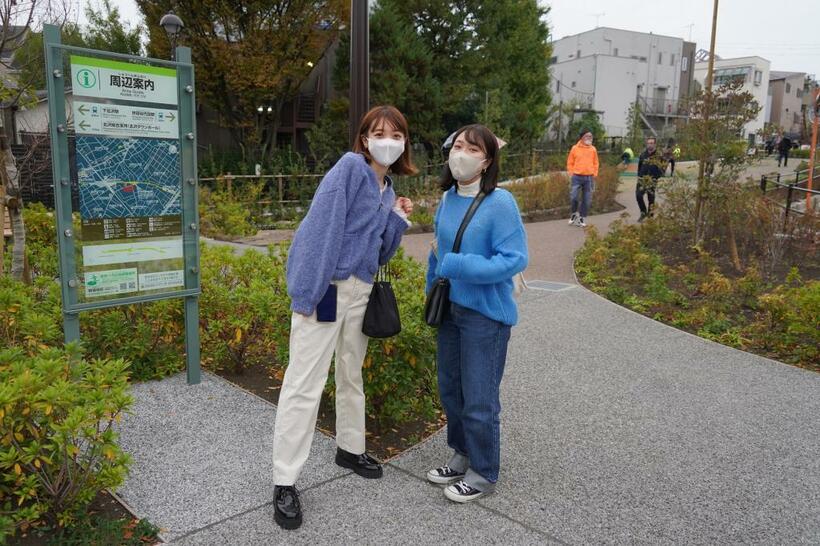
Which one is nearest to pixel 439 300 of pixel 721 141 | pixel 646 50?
pixel 721 141

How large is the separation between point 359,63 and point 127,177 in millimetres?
1610

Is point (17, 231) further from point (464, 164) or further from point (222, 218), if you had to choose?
point (222, 218)

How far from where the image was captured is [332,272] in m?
2.92

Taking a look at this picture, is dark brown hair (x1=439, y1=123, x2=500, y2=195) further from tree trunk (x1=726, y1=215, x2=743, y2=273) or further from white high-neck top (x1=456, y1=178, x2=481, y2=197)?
tree trunk (x1=726, y1=215, x2=743, y2=273)

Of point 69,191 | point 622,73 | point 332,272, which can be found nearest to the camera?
point 332,272

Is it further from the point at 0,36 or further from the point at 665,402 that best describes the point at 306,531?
the point at 0,36

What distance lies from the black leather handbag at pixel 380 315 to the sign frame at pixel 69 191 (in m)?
1.84

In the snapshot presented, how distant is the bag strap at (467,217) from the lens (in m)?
3.11

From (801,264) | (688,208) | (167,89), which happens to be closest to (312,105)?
(688,208)

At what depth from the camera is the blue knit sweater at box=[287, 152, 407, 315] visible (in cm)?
290

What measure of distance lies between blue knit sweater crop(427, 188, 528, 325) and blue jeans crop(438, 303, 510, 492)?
3.0 inches

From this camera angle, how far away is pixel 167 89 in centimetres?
424

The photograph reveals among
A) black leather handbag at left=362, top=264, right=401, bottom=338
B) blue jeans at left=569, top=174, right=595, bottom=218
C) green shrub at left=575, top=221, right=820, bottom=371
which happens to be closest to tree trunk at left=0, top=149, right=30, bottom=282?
black leather handbag at left=362, top=264, right=401, bottom=338

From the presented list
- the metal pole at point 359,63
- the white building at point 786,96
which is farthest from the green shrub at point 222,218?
the white building at point 786,96
